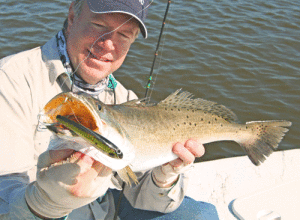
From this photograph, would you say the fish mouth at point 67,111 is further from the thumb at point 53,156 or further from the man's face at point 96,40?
the man's face at point 96,40

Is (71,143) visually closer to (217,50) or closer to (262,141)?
(262,141)

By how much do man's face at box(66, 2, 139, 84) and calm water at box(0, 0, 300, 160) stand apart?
156 inches

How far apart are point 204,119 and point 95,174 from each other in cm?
129

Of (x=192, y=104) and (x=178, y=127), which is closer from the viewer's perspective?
(x=178, y=127)

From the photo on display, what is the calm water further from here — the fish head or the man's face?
the fish head

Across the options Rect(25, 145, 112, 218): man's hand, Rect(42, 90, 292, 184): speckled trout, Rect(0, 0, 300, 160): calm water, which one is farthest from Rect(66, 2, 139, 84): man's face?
Rect(0, 0, 300, 160): calm water

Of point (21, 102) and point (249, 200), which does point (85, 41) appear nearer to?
point (21, 102)

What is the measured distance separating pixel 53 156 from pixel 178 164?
1171mm

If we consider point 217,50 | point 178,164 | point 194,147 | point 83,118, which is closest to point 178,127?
point 194,147

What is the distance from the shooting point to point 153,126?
2434mm

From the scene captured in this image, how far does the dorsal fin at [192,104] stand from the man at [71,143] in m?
0.33

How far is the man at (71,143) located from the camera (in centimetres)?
175

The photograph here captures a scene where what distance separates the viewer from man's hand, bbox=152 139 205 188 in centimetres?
253

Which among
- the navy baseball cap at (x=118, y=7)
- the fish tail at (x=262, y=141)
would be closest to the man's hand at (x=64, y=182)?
the navy baseball cap at (x=118, y=7)
